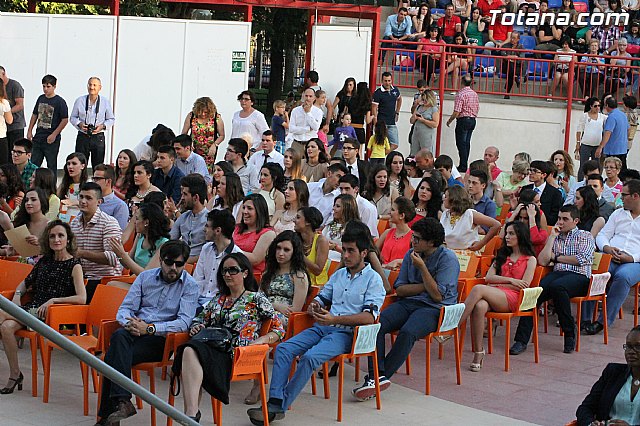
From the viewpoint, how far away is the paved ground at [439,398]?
8102mm

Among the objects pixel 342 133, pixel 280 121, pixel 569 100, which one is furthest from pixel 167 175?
pixel 569 100

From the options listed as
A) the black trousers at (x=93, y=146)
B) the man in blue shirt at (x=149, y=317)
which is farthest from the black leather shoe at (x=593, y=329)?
the black trousers at (x=93, y=146)

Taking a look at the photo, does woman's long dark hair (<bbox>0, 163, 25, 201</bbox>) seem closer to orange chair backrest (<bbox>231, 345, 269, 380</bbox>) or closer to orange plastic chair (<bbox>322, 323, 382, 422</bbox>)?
orange plastic chair (<bbox>322, 323, 382, 422</bbox>)

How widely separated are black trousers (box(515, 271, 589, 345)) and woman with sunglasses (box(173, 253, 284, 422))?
307 cm

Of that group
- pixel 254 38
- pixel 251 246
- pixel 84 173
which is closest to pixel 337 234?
pixel 251 246

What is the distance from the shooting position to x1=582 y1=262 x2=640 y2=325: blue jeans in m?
11.0

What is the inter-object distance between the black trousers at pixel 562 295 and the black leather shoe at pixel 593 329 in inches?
24.0

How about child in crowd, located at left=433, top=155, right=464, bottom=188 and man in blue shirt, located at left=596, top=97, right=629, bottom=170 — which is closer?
child in crowd, located at left=433, top=155, right=464, bottom=188

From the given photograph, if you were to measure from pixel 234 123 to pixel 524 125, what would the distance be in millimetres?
6670

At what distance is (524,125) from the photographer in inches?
816

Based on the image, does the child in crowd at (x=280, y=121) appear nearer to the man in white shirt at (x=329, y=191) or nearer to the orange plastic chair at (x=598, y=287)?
the man in white shirt at (x=329, y=191)

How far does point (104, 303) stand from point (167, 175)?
3996mm

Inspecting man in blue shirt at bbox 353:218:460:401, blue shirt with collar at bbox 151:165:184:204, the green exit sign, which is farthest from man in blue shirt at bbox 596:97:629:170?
man in blue shirt at bbox 353:218:460:401

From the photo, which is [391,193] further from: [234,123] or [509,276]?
[234,123]
